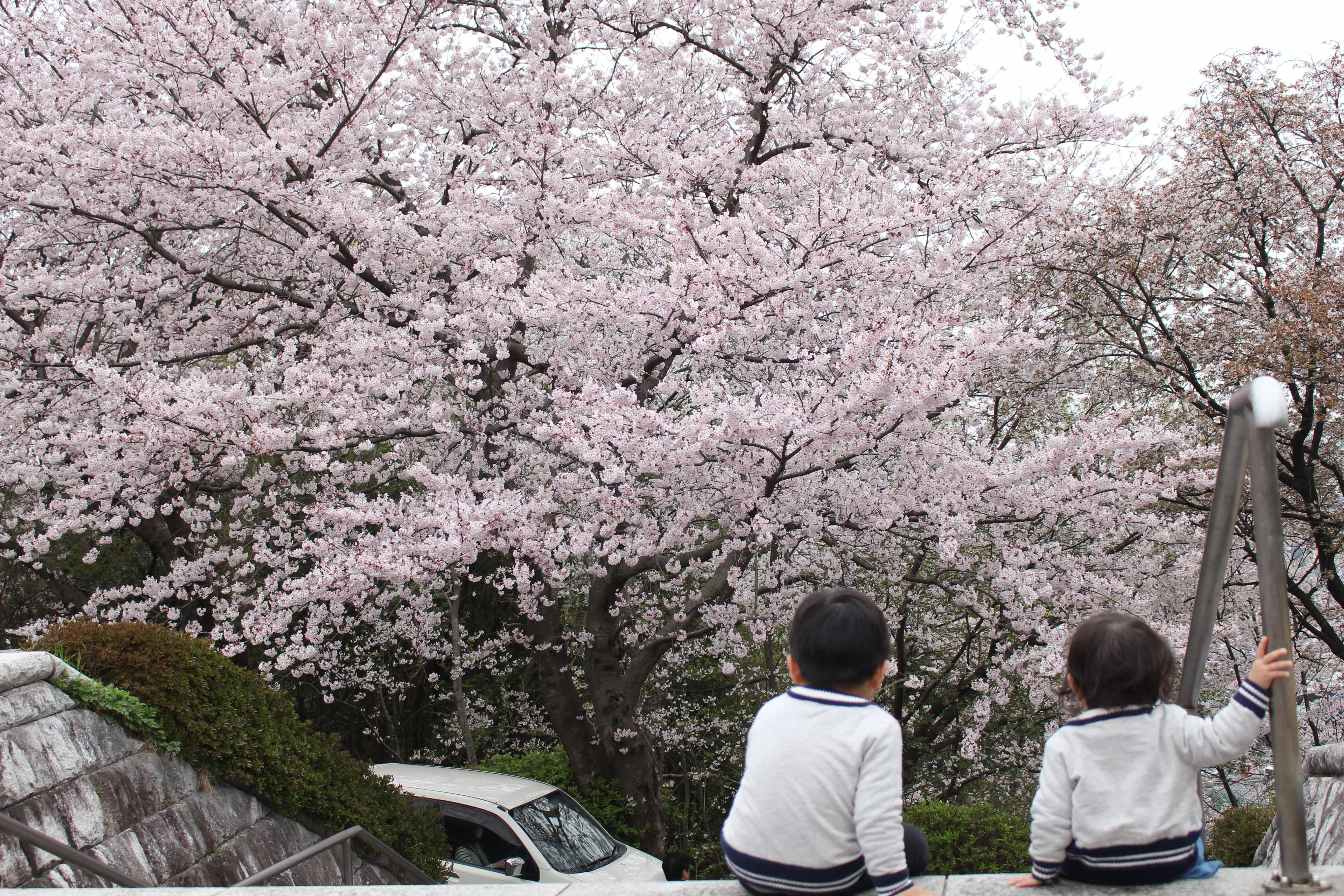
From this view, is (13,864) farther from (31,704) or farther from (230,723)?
(230,723)

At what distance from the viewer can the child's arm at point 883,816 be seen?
1990 mm

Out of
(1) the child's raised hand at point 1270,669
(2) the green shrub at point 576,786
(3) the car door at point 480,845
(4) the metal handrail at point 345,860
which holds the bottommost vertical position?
(2) the green shrub at point 576,786

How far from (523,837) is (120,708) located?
3242 millimetres

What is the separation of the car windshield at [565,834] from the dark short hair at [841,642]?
5.10 meters

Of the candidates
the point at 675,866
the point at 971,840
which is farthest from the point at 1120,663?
the point at 971,840

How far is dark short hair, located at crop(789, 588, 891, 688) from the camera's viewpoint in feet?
7.21

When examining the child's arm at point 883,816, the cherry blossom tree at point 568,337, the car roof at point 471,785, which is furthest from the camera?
the car roof at point 471,785

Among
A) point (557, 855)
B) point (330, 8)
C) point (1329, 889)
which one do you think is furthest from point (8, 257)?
point (1329, 889)

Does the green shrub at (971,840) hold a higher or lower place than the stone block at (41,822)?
lower

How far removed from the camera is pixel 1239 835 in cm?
555

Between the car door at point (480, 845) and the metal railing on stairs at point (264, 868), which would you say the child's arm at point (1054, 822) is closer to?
the metal railing on stairs at point (264, 868)

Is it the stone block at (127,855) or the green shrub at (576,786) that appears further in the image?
the green shrub at (576,786)

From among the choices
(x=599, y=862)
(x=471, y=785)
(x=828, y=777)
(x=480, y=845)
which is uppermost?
(x=828, y=777)

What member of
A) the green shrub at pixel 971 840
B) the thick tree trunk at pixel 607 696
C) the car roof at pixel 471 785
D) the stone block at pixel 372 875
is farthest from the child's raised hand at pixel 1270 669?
the green shrub at pixel 971 840
